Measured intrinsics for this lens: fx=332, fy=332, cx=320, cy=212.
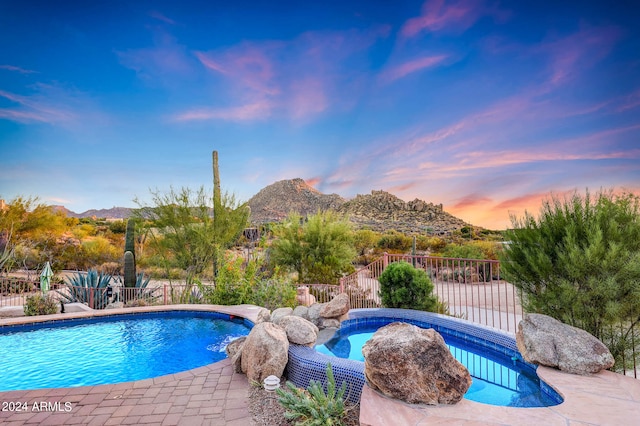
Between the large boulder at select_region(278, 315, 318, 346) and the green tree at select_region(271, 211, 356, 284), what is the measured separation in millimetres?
6143

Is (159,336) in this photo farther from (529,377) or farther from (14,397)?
(529,377)

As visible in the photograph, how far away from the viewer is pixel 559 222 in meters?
3.97

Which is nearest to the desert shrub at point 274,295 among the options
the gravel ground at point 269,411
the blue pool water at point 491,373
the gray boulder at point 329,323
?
the gray boulder at point 329,323

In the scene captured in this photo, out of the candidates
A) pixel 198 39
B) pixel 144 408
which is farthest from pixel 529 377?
pixel 198 39

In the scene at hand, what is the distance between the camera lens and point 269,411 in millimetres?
3191

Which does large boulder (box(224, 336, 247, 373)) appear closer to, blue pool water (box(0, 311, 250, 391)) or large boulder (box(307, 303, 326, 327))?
blue pool water (box(0, 311, 250, 391))

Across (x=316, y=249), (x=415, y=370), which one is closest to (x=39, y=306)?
(x=316, y=249)

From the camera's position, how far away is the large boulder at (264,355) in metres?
3.88

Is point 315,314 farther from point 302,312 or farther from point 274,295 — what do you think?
point 274,295

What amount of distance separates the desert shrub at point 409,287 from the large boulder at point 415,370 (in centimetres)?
364

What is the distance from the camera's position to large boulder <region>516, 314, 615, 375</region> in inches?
134

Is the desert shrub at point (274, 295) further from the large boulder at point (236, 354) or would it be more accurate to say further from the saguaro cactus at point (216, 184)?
the saguaro cactus at point (216, 184)

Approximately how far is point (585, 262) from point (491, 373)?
191 cm

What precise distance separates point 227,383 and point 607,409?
3634 millimetres
